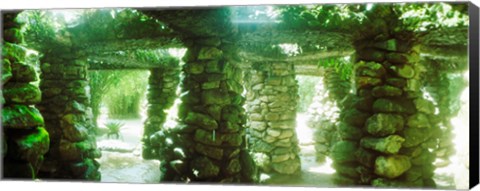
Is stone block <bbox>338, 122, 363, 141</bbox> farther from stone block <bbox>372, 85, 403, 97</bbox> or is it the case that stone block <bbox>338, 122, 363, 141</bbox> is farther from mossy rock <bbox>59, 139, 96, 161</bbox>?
mossy rock <bbox>59, 139, 96, 161</bbox>

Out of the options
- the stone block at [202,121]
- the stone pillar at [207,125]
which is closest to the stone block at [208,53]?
the stone pillar at [207,125]

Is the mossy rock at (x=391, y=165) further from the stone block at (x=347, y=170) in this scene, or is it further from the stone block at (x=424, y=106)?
the stone block at (x=424, y=106)

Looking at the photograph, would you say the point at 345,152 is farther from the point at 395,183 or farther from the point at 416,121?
the point at 416,121

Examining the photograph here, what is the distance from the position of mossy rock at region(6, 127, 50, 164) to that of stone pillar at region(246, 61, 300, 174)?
410 centimetres

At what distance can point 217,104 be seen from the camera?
163 inches

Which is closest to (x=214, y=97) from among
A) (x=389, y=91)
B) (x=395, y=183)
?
(x=389, y=91)

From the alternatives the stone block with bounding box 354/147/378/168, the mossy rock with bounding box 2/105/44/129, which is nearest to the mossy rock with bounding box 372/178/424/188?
the stone block with bounding box 354/147/378/168

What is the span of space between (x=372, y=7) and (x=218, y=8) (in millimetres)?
1470

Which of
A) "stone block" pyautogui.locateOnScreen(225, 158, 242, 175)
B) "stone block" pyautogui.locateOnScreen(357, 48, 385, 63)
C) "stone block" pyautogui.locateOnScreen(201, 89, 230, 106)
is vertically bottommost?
"stone block" pyautogui.locateOnScreen(225, 158, 242, 175)

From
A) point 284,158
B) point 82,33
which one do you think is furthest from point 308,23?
point 284,158

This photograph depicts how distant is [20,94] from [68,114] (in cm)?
219

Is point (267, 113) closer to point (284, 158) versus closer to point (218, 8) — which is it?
point (284, 158)

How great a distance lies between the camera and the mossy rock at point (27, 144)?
A: 9.96ft

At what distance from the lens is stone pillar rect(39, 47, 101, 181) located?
4.95m
